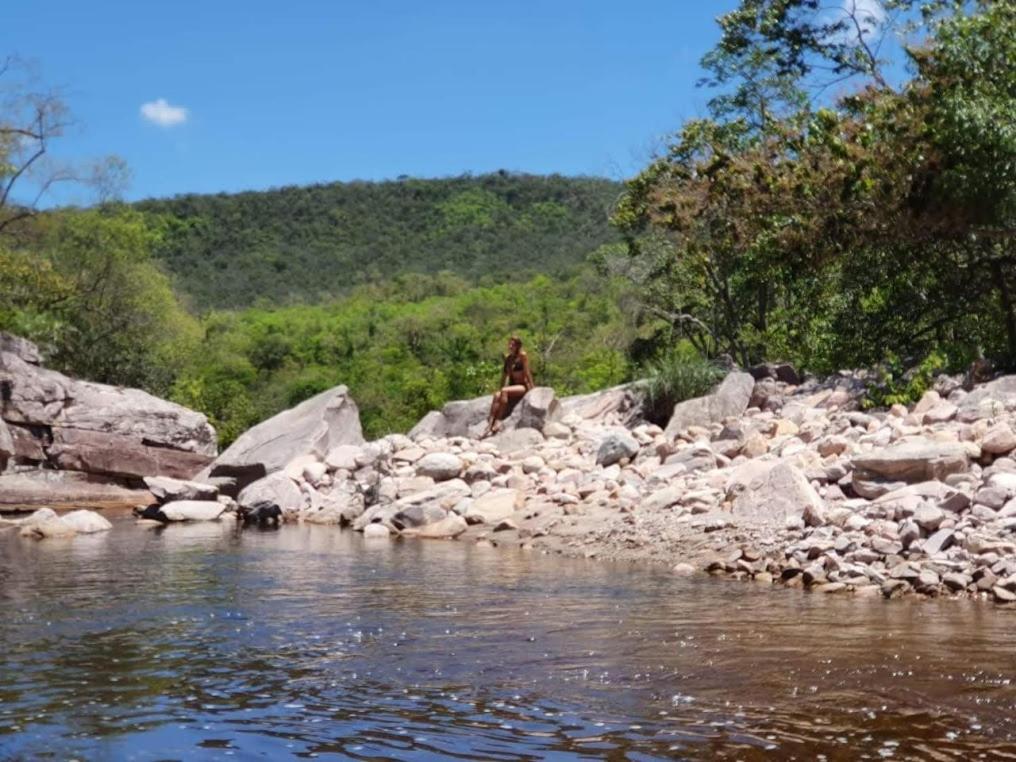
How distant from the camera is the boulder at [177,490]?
59.5ft

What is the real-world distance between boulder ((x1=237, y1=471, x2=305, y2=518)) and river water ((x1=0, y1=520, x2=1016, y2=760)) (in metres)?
A: 6.54

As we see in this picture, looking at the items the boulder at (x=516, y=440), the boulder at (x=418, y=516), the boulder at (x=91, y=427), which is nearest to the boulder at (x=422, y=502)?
the boulder at (x=418, y=516)

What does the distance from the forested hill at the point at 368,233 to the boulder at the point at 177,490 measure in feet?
142

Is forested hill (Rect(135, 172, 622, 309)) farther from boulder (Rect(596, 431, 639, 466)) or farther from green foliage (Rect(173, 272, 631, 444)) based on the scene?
boulder (Rect(596, 431, 639, 466))

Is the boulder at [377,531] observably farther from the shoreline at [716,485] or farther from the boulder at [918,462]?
the boulder at [918,462]

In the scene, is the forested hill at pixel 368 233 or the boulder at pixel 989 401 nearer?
the boulder at pixel 989 401

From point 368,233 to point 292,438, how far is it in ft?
181

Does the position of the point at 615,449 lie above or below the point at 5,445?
below

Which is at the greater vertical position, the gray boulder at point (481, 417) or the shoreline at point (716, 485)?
the gray boulder at point (481, 417)

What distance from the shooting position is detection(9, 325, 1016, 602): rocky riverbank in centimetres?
1009

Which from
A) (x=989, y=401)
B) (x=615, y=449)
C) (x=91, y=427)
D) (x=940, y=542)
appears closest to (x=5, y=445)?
(x=91, y=427)

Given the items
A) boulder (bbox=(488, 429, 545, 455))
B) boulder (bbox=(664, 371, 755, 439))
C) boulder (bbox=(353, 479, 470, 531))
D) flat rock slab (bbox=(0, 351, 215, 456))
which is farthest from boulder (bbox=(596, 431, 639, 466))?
flat rock slab (bbox=(0, 351, 215, 456))

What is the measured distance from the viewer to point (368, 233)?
73.8 metres

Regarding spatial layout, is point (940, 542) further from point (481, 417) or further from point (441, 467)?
point (481, 417)
